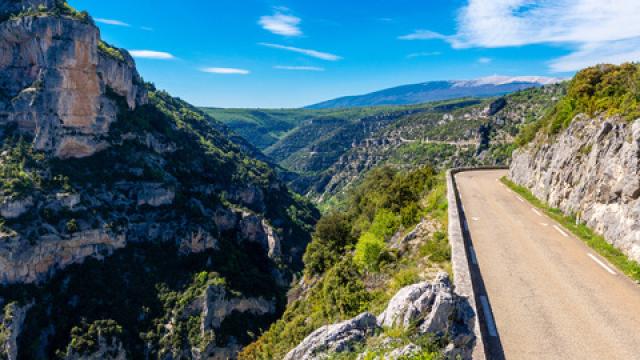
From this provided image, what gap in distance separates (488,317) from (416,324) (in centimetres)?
301

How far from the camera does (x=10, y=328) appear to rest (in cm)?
4419

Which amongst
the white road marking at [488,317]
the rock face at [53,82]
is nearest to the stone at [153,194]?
the rock face at [53,82]

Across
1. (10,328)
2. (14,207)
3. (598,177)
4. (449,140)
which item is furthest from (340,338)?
(449,140)

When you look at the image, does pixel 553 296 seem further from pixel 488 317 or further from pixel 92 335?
pixel 92 335

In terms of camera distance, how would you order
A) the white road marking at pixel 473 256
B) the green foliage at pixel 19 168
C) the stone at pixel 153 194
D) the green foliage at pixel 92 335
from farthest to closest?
the stone at pixel 153 194 → the green foliage at pixel 19 168 → the green foliage at pixel 92 335 → the white road marking at pixel 473 256

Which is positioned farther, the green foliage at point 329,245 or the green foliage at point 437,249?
the green foliage at point 329,245

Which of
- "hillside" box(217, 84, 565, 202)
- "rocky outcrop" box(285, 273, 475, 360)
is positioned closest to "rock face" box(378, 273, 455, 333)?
"rocky outcrop" box(285, 273, 475, 360)

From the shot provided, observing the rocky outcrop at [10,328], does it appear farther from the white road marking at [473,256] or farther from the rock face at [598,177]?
the rock face at [598,177]

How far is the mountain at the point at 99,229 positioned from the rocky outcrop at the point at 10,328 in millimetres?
165

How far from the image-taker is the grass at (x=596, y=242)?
11266 millimetres

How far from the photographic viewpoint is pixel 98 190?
6094 centimetres

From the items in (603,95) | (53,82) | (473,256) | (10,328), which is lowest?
(10,328)

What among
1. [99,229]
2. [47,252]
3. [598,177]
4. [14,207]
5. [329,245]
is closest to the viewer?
[598,177]

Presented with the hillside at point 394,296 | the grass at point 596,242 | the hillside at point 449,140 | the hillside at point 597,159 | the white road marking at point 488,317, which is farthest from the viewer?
the hillside at point 449,140
